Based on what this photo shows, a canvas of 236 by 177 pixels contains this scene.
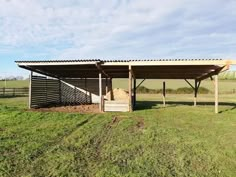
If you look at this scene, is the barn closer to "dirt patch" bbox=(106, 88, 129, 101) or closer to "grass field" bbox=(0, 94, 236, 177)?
"dirt patch" bbox=(106, 88, 129, 101)

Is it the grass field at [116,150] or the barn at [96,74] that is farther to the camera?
the barn at [96,74]

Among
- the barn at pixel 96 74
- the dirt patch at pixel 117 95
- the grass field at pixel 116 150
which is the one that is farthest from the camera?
the dirt patch at pixel 117 95

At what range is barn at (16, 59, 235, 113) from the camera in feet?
48.6

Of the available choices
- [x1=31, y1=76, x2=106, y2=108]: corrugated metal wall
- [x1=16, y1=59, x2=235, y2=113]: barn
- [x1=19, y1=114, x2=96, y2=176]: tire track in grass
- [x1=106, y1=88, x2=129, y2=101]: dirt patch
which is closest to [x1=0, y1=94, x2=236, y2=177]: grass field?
[x1=19, y1=114, x2=96, y2=176]: tire track in grass

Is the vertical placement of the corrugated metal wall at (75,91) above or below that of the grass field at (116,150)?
above

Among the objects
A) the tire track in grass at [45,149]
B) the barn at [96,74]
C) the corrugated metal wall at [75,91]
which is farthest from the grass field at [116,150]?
the corrugated metal wall at [75,91]

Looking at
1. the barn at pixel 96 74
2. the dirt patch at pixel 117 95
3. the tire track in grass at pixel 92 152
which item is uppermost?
the barn at pixel 96 74

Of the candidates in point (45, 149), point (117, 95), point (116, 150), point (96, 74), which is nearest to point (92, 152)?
point (116, 150)

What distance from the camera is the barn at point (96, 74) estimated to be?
14.8 metres

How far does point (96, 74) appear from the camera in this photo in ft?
68.1

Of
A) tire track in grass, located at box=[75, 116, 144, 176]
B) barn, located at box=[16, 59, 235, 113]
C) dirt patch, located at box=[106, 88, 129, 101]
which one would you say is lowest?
tire track in grass, located at box=[75, 116, 144, 176]

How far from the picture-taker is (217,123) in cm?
1149

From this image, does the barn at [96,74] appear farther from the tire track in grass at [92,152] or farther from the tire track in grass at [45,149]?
the tire track in grass at [45,149]

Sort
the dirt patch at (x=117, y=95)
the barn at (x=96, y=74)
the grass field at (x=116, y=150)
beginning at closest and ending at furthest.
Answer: the grass field at (x=116, y=150), the barn at (x=96, y=74), the dirt patch at (x=117, y=95)
